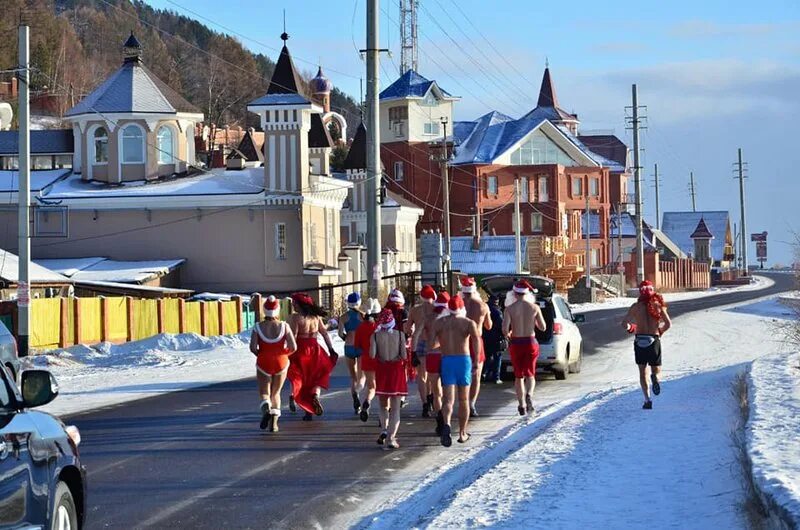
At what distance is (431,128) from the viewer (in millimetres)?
99125

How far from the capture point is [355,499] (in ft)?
41.1

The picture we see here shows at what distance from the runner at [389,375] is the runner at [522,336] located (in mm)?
3573

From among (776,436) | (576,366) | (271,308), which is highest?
(271,308)

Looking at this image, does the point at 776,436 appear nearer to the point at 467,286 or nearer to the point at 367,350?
the point at 367,350

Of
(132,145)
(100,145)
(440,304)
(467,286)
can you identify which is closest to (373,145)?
(467,286)

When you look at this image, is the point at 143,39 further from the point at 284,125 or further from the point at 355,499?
the point at 355,499

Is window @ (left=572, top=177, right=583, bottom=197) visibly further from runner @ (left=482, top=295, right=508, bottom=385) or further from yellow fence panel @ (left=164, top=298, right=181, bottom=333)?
runner @ (left=482, top=295, right=508, bottom=385)

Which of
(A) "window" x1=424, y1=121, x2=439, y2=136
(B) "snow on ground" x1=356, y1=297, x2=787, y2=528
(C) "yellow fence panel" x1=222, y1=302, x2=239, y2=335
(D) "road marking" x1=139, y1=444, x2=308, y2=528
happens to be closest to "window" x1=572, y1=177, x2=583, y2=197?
(A) "window" x1=424, y1=121, x2=439, y2=136

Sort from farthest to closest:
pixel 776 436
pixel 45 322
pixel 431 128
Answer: pixel 431 128, pixel 45 322, pixel 776 436

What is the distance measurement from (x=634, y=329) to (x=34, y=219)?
1638 inches

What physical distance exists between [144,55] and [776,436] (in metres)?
126

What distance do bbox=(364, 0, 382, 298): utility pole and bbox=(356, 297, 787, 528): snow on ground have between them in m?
12.4

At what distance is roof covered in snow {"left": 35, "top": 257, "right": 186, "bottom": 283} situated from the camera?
53.0 m

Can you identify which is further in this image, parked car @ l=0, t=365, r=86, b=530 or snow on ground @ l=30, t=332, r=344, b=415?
snow on ground @ l=30, t=332, r=344, b=415
